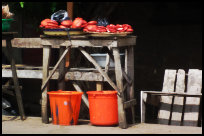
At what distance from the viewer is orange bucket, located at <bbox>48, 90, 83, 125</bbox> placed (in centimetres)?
825

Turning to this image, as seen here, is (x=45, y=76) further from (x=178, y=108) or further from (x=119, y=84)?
(x=178, y=108)

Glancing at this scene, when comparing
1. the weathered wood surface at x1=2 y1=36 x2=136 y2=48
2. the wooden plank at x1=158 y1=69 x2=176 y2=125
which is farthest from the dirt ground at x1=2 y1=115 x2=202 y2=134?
the weathered wood surface at x1=2 y1=36 x2=136 y2=48

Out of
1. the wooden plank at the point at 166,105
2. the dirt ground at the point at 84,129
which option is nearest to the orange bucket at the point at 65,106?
the dirt ground at the point at 84,129

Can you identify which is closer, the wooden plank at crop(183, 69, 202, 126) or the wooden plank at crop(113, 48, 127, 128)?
the wooden plank at crop(113, 48, 127, 128)

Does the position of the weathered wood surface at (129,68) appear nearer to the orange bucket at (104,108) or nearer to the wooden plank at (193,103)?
the orange bucket at (104,108)

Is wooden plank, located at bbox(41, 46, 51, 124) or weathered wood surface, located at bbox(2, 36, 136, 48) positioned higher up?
weathered wood surface, located at bbox(2, 36, 136, 48)

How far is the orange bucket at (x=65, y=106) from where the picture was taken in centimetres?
825

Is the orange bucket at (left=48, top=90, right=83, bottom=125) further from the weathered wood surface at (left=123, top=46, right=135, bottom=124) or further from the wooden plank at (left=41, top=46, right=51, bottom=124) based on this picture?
the weathered wood surface at (left=123, top=46, right=135, bottom=124)

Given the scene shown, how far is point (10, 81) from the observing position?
35.8 ft

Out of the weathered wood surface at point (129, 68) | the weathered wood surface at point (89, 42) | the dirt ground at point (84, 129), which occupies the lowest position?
the dirt ground at point (84, 129)

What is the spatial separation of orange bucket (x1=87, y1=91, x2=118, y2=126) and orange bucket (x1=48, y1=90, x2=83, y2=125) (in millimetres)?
297

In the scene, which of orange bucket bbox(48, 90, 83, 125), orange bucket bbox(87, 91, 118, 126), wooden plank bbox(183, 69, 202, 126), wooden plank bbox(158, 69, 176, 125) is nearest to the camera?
orange bucket bbox(87, 91, 118, 126)

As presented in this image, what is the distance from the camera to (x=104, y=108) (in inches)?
321

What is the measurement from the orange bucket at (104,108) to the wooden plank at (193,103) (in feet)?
4.65
